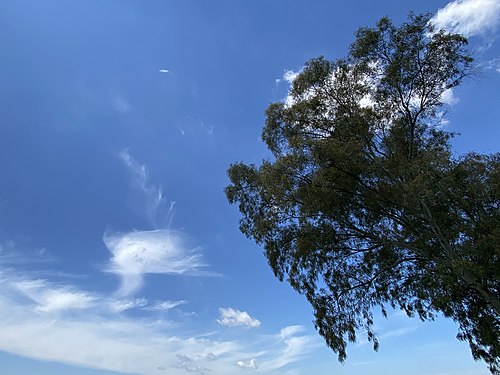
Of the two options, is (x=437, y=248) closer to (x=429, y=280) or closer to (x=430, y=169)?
(x=429, y=280)

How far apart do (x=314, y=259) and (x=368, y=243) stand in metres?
2.15

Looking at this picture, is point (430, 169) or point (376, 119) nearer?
point (430, 169)

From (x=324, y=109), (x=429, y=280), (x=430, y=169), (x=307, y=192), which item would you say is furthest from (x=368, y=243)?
(x=324, y=109)

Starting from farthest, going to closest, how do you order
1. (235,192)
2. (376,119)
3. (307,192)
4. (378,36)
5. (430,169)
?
(235,192), (376,119), (378,36), (307,192), (430,169)

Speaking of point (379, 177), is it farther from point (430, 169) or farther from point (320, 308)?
point (320, 308)

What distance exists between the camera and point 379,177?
42.7 ft

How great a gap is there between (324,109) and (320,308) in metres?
7.57

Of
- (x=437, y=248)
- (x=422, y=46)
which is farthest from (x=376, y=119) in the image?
(x=437, y=248)

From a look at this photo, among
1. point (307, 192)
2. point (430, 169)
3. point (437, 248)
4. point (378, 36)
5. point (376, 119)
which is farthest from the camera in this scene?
point (376, 119)

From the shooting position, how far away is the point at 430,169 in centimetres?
1080

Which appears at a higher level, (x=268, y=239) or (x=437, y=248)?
(x=268, y=239)

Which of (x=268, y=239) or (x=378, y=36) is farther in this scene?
(x=268, y=239)

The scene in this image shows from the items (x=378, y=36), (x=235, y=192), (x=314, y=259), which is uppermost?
(x=378, y=36)

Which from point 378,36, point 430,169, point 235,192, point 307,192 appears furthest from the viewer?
point 235,192
